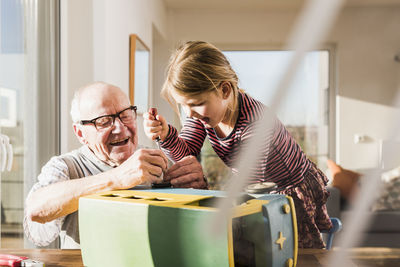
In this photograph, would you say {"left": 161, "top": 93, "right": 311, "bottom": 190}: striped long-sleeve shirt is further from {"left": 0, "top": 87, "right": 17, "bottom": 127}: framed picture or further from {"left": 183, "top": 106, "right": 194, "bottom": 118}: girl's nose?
{"left": 0, "top": 87, "right": 17, "bottom": 127}: framed picture

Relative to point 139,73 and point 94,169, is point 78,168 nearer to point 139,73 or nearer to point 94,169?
point 94,169

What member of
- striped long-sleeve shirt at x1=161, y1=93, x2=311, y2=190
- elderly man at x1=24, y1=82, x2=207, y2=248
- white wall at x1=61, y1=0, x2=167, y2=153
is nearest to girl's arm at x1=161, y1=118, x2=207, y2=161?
striped long-sleeve shirt at x1=161, y1=93, x2=311, y2=190

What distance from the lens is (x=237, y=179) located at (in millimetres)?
142

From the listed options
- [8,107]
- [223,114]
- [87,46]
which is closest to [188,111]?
[223,114]

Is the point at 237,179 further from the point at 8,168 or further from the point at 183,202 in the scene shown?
the point at 8,168

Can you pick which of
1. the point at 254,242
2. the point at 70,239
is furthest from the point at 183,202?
the point at 70,239

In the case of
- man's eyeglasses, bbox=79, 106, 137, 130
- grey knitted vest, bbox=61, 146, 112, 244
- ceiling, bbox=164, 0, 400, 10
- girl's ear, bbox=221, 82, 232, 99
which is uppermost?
ceiling, bbox=164, 0, 400, 10

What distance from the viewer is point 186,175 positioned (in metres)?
0.88

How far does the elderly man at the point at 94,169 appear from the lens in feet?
2.86

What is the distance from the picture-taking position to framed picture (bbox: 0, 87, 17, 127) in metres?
1.64

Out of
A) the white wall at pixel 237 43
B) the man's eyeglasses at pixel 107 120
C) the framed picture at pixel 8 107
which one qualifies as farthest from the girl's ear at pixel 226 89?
the framed picture at pixel 8 107

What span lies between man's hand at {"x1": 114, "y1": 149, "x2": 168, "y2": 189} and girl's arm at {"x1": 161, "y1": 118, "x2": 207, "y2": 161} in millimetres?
227

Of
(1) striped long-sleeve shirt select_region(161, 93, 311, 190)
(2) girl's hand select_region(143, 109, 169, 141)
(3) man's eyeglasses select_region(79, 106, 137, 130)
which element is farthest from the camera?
(3) man's eyeglasses select_region(79, 106, 137, 130)

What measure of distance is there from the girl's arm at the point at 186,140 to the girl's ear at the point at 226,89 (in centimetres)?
23
